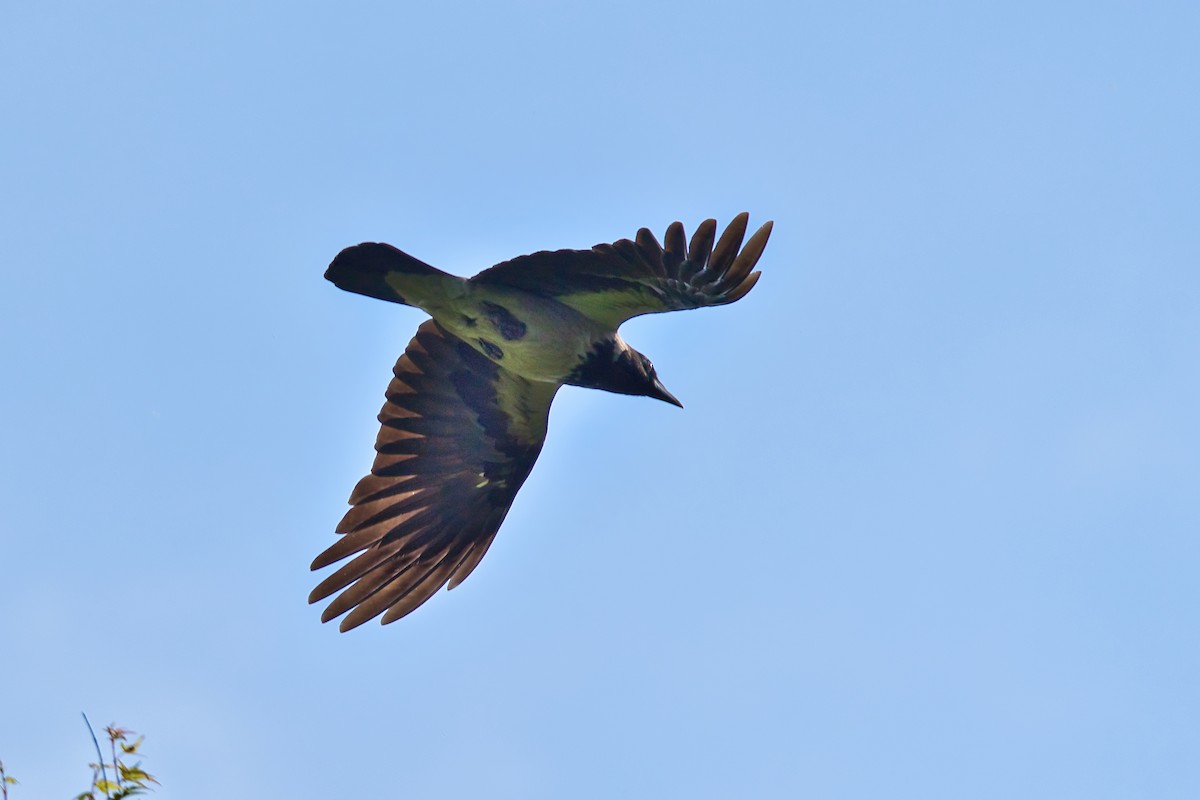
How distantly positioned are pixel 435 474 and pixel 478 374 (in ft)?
3.12

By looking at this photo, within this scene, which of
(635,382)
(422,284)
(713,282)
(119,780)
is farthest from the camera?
(635,382)

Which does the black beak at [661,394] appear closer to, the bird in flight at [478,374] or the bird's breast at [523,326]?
the bird in flight at [478,374]

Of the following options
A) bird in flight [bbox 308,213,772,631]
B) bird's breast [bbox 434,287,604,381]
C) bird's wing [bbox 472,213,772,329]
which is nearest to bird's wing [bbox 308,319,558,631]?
bird in flight [bbox 308,213,772,631]

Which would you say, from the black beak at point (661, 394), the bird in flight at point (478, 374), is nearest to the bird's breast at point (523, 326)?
the bird in flight at point (478, 374)

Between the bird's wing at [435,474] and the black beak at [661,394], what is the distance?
899mm

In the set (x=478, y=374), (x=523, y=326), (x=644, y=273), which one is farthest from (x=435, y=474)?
(x=644, y=273)

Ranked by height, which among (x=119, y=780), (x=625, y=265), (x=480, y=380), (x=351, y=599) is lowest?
(x=119, y=780)

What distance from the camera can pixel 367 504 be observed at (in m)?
11.6

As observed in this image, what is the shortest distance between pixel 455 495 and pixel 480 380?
3.34 feet

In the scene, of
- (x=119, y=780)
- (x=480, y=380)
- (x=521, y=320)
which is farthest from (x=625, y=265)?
(x=119, y=780)

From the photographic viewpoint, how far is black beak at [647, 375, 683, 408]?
1091 cm

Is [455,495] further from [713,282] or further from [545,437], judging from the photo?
[713,282]

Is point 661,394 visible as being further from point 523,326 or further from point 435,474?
point 435,474

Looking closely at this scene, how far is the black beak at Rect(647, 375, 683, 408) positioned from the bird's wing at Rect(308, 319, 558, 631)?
90 centimetres
